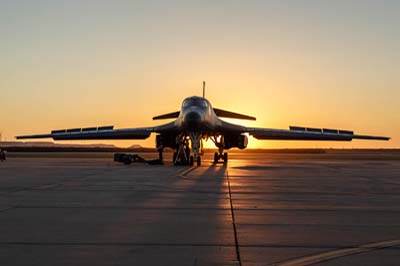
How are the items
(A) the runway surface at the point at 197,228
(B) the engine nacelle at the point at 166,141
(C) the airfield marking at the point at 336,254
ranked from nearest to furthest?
1. (C) the airfield marking at the point at 336,254
2. (A) the runway surface at the point at 197,228
3. (B) the engine nacelle at the point at 166,141

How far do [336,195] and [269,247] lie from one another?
24.3 ft

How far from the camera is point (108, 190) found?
1445cm

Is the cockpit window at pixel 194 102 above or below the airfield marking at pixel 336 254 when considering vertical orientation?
above

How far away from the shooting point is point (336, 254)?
20.6 feet

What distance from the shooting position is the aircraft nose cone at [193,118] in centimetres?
3046

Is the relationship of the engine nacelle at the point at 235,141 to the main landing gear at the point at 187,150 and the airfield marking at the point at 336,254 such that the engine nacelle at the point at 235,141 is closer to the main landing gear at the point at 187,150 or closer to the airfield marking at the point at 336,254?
the main landing gear at the point at 187,150

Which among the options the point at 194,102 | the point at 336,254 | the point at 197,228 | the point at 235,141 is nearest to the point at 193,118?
the point at 194,102

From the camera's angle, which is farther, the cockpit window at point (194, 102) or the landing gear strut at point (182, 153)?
the landing gear strut at point (182, 153)

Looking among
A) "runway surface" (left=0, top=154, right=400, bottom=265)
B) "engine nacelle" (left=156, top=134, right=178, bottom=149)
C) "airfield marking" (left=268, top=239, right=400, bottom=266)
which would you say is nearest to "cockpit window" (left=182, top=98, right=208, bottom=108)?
"engine nacelle" (left=156, top=134, right=178, bottom=149)

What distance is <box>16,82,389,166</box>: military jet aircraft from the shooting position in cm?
3203

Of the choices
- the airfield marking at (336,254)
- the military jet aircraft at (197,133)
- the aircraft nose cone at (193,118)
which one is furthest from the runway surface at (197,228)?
the military jet aircraft at (197,133)

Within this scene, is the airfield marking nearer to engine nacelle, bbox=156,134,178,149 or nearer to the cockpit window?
the cockpit window

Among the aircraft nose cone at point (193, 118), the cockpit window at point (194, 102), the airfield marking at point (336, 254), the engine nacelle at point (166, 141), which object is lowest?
the airfield marking at point (336, 254)

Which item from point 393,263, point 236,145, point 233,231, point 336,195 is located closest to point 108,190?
point 336,195
